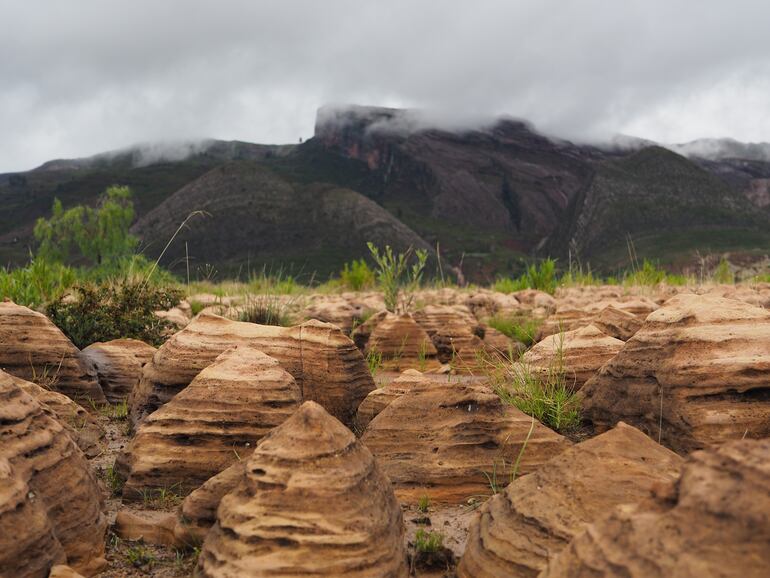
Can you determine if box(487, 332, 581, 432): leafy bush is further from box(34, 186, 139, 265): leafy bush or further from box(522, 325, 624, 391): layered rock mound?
box(34, 186, 139, 265): leafy bush

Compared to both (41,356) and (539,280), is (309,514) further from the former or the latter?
(539,280)

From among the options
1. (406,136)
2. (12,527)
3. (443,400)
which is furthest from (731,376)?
(406,136)

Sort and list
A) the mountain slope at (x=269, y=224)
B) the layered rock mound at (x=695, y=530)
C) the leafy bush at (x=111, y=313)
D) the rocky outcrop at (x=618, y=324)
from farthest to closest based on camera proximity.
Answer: the mountain slope at (x=269, y=224)
the leafy bush at (x=111, y=313)
the rocky outcrop at (x=618, y=324)
the layered rock mound at (x=695, y=530)

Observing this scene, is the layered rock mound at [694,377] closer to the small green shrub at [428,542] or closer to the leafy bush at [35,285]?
the small green shrub at [428,542]

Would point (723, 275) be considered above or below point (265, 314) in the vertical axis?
below

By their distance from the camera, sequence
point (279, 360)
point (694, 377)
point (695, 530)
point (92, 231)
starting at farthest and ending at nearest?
point (92, 231)
point (279, 360)
point (694, 377)
point (695, 530)

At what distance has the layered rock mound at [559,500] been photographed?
6.71ft

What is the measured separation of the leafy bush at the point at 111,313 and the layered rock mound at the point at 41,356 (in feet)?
4.52

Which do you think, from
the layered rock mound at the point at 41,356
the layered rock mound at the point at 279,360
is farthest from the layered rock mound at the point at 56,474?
the layered rock mound at the point at 41,356

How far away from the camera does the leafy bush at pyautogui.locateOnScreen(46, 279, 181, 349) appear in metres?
6.28

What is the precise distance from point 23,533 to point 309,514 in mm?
826

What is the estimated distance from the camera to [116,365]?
524 cm

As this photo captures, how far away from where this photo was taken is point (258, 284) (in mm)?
10406

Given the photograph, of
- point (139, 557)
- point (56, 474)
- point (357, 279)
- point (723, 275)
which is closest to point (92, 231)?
point (357, 279)
